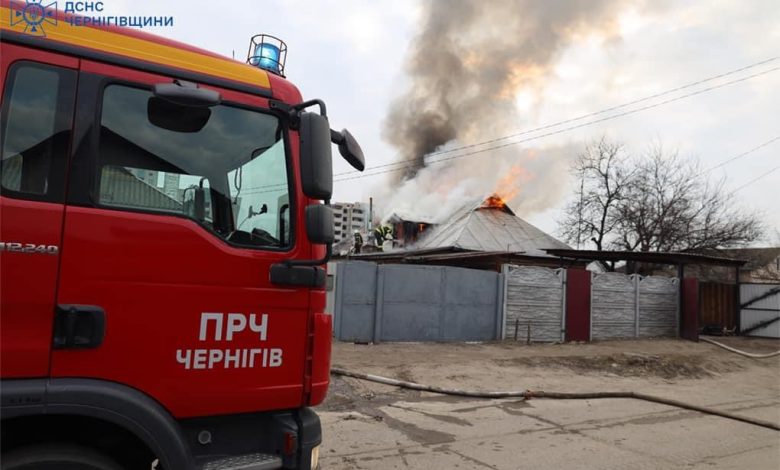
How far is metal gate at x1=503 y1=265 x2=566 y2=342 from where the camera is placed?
14898 millimetres

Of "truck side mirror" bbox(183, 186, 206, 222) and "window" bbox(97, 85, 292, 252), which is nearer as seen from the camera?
"window" bbox(97, 85, 292, 252)

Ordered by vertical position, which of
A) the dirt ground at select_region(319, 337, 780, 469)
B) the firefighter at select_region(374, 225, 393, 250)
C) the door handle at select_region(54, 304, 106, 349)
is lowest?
the dirt ground at select_region(319, 337, 780, 469)

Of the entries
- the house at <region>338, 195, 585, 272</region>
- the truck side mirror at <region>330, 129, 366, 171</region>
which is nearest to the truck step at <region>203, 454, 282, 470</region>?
the truck side mirror at <region>330, 129, 366, 171</region>

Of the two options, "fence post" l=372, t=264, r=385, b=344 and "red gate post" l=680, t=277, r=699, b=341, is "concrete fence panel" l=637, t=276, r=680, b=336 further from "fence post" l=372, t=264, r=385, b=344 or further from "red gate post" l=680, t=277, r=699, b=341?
"fence post" l=372, t=264, r=385, b=344

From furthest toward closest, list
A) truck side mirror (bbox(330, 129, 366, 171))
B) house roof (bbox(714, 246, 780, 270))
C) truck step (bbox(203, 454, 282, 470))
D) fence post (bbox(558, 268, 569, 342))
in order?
house roof (bbox(714, 246, 780, 270)), fence post (bbox(558, 268, 569, 342)), truck side mirror (bbox(330, 129, 366, 171)), truck step (bbox(203, 454, 282, 470))

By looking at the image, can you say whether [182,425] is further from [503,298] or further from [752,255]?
[752,255]

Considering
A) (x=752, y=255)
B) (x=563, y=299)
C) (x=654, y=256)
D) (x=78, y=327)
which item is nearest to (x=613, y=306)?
(x=563, y=299)

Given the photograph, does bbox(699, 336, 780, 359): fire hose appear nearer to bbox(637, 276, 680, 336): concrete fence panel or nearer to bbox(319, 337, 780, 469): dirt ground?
bbox(637, 276, 680, 336): concrete fence panel

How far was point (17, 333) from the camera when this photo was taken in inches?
88.1

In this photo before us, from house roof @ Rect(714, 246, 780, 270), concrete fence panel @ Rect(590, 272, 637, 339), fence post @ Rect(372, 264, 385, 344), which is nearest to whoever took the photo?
fence post @ Rect(372, 264, 385, 344)

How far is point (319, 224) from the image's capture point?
2.74 metres

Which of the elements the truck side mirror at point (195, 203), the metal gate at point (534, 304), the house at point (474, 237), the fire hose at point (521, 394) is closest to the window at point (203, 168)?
the truck side mirror at point (195, 203)

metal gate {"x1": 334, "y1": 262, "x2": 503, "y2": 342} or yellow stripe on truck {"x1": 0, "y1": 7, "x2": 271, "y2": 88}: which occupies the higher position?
yellow stripe on truck {"x1": 0, "y1": 7, "x2": 271, "y2": 88}

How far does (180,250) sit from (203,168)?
0.46 metres
